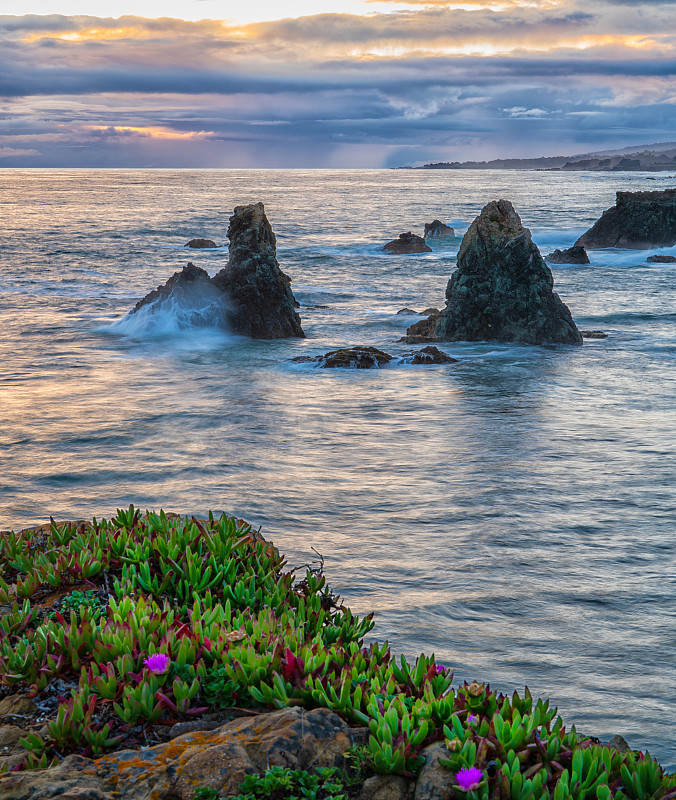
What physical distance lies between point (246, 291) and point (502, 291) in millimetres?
7577

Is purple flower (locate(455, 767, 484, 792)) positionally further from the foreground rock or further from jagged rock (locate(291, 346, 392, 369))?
jagged rock (locate(291, 346, 392, 369))

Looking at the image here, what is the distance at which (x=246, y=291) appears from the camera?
24.1 m

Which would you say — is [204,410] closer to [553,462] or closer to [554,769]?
[553,462]

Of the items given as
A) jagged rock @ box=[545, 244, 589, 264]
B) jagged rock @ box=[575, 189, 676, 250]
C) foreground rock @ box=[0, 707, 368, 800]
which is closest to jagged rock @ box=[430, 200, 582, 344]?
foreground rock @ box=[0, 707, 368, 800]

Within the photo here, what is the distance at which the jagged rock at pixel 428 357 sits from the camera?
19922mm

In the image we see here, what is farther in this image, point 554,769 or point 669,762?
point 669,762

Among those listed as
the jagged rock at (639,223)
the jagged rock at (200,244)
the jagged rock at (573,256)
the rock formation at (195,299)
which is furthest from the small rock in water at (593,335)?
the jagged rock at (200,244)

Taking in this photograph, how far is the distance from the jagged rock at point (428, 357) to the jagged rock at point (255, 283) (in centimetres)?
523

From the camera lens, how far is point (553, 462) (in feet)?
40.9

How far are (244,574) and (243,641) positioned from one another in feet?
4.25

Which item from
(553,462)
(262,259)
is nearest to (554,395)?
(553,462)

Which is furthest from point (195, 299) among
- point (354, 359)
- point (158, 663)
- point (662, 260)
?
point (662, 260)

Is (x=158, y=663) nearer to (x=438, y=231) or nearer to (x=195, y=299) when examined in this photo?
(x=195, y=299)

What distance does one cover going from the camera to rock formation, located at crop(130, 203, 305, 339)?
2333 cm
